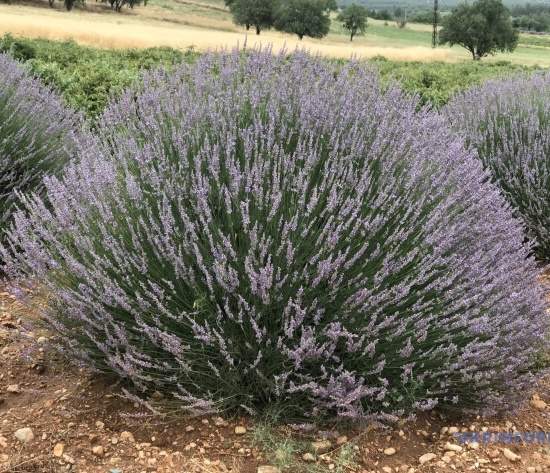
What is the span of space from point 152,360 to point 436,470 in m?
1.16

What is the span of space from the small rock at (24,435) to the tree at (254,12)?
66805mm

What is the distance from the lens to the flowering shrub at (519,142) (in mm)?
4898

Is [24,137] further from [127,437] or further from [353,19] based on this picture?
[353,19]

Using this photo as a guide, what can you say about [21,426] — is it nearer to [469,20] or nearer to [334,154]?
[334,154]

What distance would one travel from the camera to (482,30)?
61844 mm

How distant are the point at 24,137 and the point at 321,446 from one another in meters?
3.14

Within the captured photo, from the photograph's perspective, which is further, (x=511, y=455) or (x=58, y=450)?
(x=511, y=455)

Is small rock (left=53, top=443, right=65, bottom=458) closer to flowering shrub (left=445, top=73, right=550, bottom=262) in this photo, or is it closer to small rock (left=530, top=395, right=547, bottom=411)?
small rock (left=530, top=395, right=547, bottom=411)

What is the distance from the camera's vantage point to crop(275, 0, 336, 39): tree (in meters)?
63.8

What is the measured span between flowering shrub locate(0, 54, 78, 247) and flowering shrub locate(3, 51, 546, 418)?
1383 mm

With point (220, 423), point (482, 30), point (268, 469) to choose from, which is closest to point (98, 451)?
point (220, 423)

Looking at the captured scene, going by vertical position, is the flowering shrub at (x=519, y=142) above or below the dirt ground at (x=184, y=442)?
above

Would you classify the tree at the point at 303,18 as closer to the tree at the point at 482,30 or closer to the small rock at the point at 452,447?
the tree at the point at 482,30

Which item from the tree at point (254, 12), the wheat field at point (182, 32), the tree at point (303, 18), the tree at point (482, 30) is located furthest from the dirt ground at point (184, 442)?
the tree at point (254, 12)
